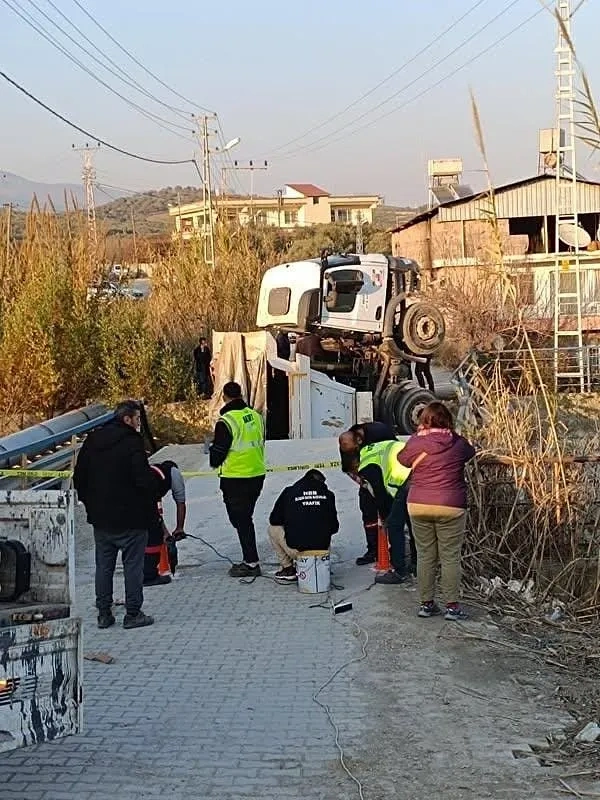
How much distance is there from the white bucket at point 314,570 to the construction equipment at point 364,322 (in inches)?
344

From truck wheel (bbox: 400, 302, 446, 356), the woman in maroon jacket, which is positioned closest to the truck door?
truck wheel (bbox: 400, 302, 446, 356)

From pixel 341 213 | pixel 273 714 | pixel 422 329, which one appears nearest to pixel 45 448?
pixel 422 329

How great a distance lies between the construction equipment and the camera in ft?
57.0

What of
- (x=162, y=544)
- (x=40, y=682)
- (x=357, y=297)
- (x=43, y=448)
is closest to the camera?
(x=40, y=682)

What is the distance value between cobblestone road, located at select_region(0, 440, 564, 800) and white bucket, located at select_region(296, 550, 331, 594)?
0.42 feet

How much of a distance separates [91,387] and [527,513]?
38.0ft

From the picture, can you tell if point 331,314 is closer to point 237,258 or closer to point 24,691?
point 237,258

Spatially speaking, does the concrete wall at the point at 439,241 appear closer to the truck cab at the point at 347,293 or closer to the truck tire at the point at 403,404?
the truck cab at the point at 347,293

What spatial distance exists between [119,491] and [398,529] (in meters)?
2.50

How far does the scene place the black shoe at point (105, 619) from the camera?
743 centimetres

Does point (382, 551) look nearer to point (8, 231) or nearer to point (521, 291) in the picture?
point (521, 291)

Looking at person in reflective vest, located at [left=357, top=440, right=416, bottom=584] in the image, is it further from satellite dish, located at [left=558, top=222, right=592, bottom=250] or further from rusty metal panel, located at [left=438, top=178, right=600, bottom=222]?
rusty metal panel, located at [left=438, top=178, right=600, bottom=222]

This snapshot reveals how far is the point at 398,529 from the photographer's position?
27.4ft

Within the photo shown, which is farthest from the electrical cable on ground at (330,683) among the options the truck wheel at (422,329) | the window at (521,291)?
the truck wheel at (422,329)
